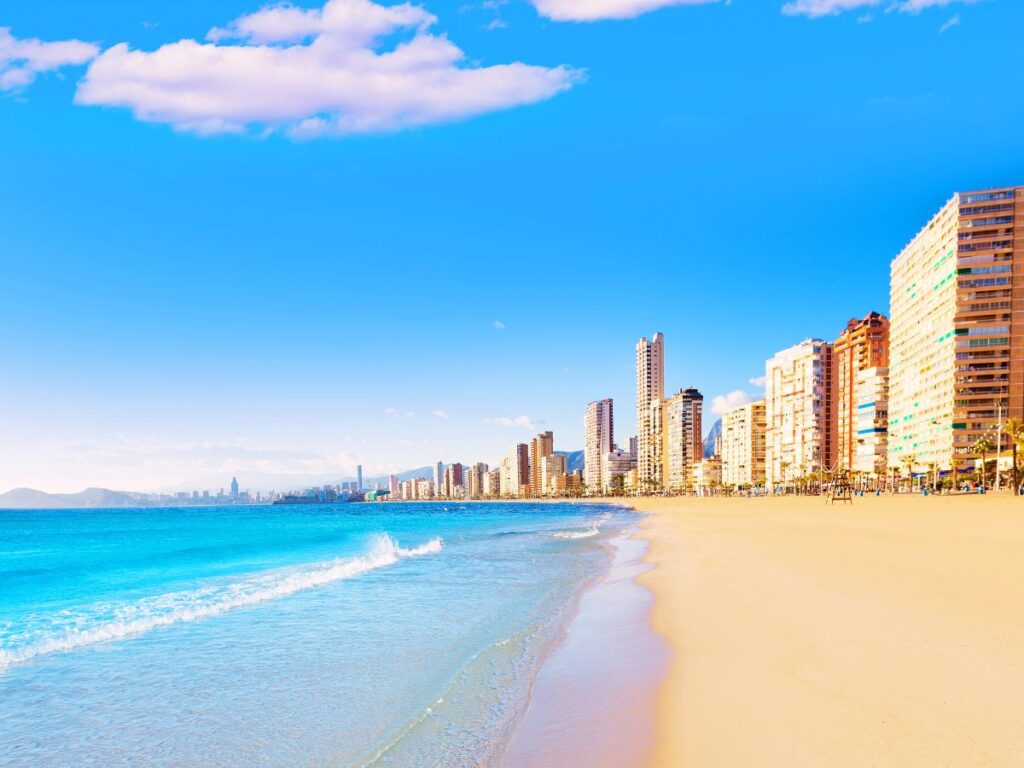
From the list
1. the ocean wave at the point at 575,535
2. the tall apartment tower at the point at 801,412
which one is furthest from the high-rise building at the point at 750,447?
the ocean wave at the point at 575,535

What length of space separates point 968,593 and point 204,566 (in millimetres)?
28705

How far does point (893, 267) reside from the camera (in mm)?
119562

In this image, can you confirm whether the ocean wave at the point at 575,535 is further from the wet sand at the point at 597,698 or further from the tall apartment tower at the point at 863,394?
the tall apartment tower at the point at 863,394

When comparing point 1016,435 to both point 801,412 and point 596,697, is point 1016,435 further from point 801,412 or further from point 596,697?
point 801,412

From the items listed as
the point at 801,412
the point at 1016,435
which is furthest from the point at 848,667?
the point at 801,412

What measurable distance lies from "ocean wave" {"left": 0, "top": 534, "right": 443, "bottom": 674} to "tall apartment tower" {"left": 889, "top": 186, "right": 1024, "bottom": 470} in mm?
94102

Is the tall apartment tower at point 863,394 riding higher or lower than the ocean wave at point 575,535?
higher

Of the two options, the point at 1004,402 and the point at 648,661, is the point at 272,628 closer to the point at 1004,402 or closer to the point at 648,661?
the point at 648,661

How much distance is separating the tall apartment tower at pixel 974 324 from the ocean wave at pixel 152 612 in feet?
309

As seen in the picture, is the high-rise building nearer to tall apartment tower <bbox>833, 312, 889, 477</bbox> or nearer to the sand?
tall apartment tower <bbox>833, 312, 889, 477</bbox>

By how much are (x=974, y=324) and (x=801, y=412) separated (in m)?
65.4

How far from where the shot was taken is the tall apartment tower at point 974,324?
292 feet

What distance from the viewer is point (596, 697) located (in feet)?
25.5

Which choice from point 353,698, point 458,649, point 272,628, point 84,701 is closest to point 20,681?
point 84,701
